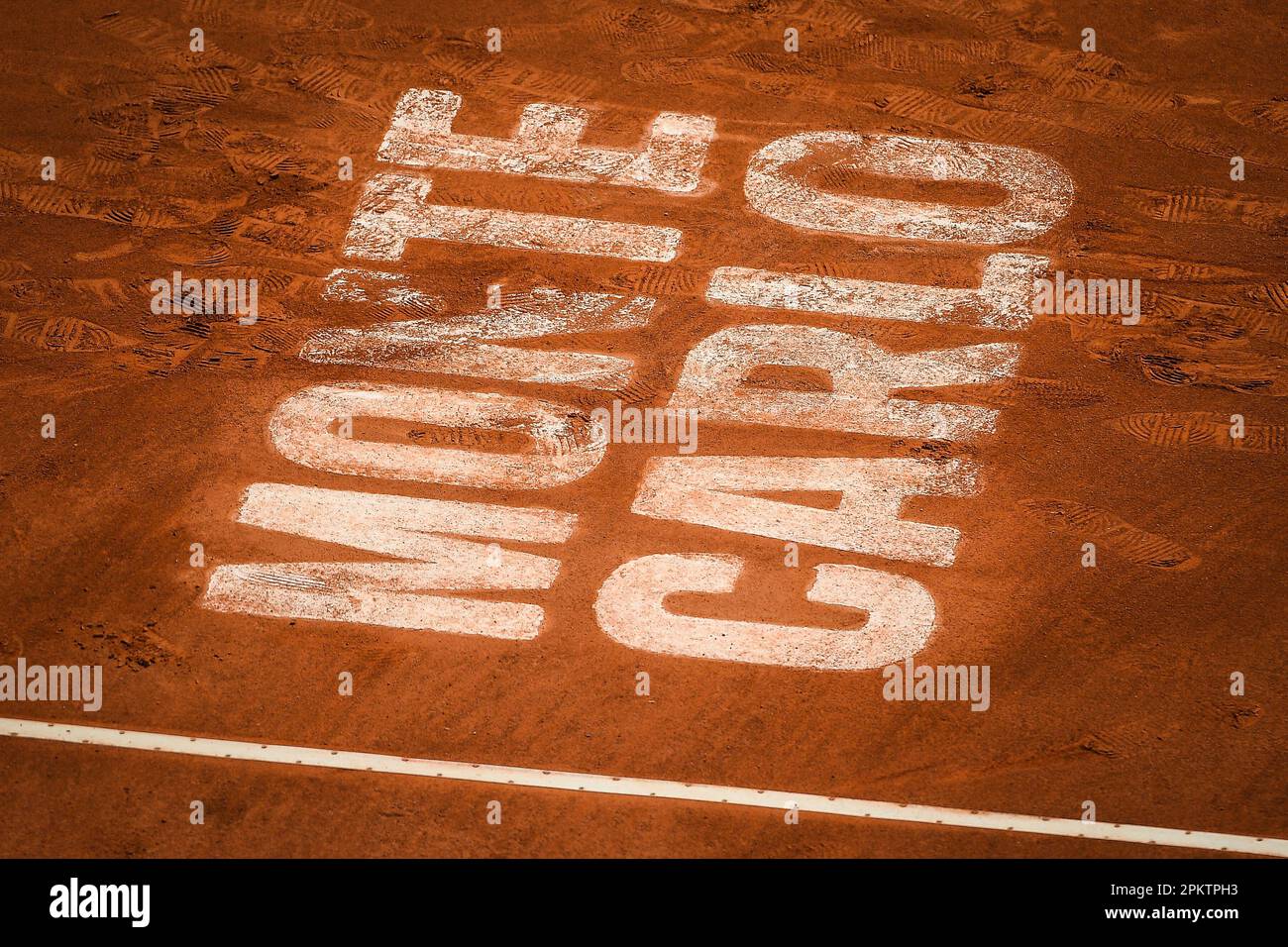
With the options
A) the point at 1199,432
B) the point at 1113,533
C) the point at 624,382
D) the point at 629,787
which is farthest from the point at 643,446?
the point at 1199,432

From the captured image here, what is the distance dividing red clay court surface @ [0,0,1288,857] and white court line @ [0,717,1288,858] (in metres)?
0.06

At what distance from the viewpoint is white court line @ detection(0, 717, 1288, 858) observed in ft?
26.5

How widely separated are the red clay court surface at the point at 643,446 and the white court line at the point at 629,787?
0.06 meters

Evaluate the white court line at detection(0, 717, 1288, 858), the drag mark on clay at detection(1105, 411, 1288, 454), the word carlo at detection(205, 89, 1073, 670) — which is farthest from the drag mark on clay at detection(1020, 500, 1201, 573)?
the white court line at detection(0, 717, 1288, 858)

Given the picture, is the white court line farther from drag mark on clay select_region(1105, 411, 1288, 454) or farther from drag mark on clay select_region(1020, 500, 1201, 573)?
drag mark on clay select_region(1105, 411, 1288, 454)

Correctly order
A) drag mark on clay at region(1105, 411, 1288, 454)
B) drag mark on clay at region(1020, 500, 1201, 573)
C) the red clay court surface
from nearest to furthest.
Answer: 1. the red clay court surface
2. drag mark on clay at region(1020, 500, 1201, 573)
3. drag mark on clay at region(1105, 411, 1288, 454)

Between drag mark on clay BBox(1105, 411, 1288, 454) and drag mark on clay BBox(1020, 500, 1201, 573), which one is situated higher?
drag mark on clay BBox(1105, 411, 1288, 454)

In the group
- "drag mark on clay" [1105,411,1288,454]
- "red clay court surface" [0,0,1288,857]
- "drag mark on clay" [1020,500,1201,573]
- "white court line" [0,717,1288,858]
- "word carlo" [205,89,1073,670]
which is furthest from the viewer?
"drag mark on clay" [1105,411,1288,454]

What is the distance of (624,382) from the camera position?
1105 cm

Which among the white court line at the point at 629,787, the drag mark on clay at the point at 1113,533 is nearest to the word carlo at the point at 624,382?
the drag mark on clay at the point at 1113,533

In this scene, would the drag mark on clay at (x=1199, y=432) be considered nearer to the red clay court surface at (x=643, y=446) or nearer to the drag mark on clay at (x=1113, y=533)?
the red clay court surface at (x=643, y=446)

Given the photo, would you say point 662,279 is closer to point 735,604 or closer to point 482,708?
point 735,604

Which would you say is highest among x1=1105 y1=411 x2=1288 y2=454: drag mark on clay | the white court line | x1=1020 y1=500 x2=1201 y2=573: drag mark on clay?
x1=1105 y1=411 x2=1288 y2=454: drag mark on clay

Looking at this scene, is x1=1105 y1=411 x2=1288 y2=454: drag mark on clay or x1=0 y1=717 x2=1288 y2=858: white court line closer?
x1=0 y1=717 x2=1288 y2=858: white court line
